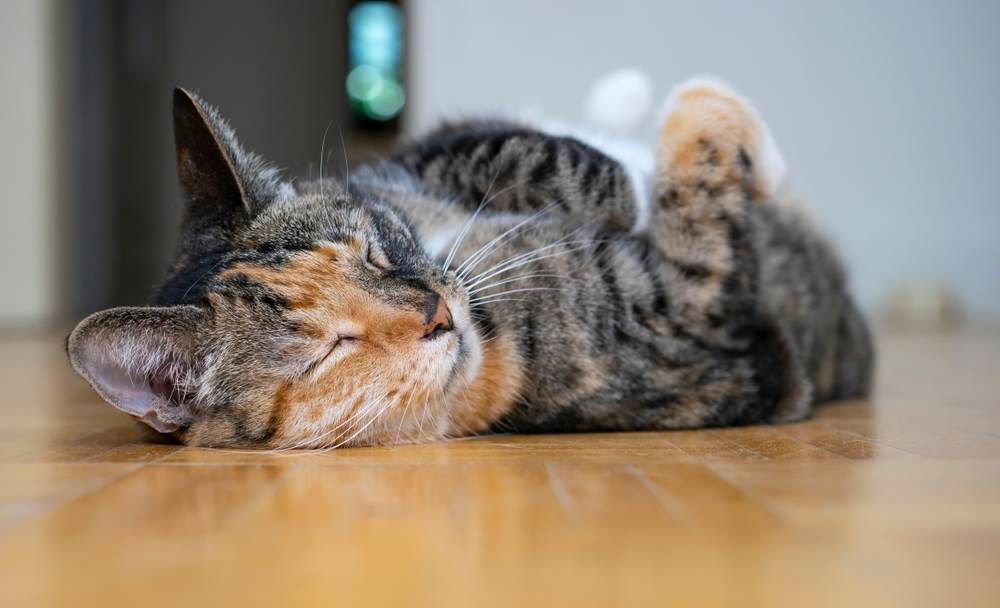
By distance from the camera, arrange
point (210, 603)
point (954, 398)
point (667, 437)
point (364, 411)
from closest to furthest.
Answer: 1. point (210, 603)
2. point (364, 411)
3. point (667, 437)
4. point (954, 398)

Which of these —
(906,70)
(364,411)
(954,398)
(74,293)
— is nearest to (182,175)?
(364,411)

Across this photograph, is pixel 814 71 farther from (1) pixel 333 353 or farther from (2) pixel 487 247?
(1) pixel 333 353

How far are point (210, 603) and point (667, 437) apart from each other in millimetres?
925

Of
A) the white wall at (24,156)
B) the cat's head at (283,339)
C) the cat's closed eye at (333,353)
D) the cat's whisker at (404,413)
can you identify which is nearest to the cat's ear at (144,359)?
the cat's head at (283,339)

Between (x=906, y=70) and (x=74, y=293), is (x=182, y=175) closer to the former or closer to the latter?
(x=906, y=70)

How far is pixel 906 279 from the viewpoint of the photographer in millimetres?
4555

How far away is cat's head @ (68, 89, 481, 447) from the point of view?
4.44ft

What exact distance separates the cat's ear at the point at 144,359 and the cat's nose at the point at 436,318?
Answer: 336 millimetres

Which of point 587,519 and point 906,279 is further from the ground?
point 906,279

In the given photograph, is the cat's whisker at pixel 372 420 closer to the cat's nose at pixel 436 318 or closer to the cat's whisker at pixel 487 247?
the cat's nose at pixel 436 318

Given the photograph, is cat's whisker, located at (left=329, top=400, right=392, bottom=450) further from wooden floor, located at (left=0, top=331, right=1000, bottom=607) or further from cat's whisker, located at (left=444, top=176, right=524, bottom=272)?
cat's whisker, located at (left=444, top=176, right=524, bottom=272)

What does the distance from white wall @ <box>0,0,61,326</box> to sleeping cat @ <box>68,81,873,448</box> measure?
14.7ft

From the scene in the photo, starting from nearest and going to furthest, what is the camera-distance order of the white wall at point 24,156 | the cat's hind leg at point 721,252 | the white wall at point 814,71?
the cat's hind leg at point 721,252 < the white wall at point 814,71 < the white wall at point 24,156

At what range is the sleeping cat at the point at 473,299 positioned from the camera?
1.37 metres
